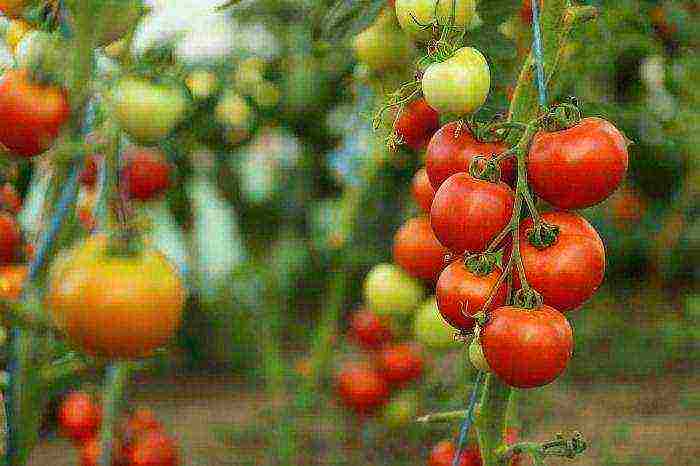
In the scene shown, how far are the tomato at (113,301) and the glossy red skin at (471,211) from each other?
15 centimetres

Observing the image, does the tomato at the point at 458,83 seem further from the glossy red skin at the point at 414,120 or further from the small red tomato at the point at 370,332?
the small red tomato at the point at 370,332

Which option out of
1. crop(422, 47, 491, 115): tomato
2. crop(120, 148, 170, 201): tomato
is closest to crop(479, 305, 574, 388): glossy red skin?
crop(422, 47, 491, 115): tomato

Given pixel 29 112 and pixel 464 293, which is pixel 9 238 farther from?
pixel 464 293

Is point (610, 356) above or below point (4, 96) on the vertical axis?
below

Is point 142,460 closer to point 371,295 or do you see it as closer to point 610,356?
point 371,295

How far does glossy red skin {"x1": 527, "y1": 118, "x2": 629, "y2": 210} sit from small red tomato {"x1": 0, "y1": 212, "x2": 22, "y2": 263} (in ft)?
1.40

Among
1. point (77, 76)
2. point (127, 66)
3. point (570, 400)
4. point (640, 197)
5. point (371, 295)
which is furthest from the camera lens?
point (640, 197)

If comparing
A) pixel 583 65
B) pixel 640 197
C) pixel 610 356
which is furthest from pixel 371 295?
pixel 640 197

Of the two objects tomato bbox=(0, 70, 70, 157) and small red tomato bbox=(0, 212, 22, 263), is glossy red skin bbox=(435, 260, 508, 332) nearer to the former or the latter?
tomato bbox=(0, 70, 70, 157)

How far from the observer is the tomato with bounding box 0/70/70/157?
18.9 inches

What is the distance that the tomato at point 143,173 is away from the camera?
90 centimetres

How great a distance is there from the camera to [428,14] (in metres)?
0.57

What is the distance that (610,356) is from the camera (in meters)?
2.43

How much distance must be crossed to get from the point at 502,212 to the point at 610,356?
209 centimetres
